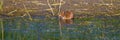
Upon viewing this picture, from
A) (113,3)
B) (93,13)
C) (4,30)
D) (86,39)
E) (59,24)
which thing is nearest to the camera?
(86,39)

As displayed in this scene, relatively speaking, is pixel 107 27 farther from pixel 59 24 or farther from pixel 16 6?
pixel 16 6

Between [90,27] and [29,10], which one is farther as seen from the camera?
[29,10]

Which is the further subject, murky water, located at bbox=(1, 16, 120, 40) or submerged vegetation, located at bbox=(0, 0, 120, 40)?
submerged vegetation, located at bbox=(0, 0, 120, 40)

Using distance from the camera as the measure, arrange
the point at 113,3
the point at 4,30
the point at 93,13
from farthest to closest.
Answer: the point at 113,3, the point at 93,13, the point at 4,30

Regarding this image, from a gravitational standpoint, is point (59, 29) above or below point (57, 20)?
above

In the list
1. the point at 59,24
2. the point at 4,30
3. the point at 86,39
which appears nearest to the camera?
the point at 86,39

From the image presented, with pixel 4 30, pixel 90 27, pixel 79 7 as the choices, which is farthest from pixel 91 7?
pixel 4 30

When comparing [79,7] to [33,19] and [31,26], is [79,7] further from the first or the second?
[31,26]

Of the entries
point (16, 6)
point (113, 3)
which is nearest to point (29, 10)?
point (16, 6)

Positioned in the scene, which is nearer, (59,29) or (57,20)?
(59,29)

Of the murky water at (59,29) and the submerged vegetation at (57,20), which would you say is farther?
the submerged vegetation at (57,20)
